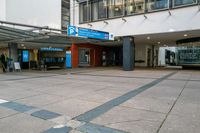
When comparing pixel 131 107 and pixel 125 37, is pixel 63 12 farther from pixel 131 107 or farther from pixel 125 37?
pixel 131 107

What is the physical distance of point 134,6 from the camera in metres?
17.9

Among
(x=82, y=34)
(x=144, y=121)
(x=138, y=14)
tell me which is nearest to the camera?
(x=144, y=121)

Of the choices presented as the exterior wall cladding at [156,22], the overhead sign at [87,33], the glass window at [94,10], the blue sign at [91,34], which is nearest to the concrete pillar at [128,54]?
the exterior wall cladding at [156,22]

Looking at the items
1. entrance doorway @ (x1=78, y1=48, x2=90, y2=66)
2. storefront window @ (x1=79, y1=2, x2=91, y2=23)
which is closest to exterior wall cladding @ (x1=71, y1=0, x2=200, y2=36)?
storefront window @ (x1=79, y1=2, x2=91, y2=23)

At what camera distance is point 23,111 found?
4754 millimetres

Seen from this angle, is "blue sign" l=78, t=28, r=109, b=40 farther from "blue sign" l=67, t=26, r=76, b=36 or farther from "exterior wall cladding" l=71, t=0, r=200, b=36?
"exterior wall cladding" l=71, t=0, r=200, b=36

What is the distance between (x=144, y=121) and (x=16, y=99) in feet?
14.0

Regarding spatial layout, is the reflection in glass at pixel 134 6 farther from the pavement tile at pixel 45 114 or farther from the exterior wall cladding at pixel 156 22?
the pavement tile at pixel 45 114

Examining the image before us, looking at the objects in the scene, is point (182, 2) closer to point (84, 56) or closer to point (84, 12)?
point (84, 12)

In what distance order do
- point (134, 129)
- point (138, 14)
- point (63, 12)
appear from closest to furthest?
→ 1. point (134, 129)
2. point (138, 14)
3. point (63, 12)

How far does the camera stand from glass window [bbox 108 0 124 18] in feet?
62.3

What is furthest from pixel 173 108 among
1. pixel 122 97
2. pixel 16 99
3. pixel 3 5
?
pixel 3 5

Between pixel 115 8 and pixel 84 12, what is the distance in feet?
14.6

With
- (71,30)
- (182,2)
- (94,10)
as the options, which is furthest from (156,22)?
(94,10)
